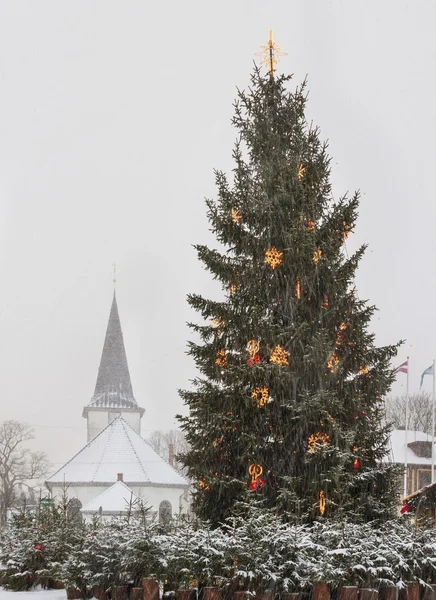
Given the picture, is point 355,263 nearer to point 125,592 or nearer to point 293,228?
point 293,228

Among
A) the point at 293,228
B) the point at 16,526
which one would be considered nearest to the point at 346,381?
the point at 293,228

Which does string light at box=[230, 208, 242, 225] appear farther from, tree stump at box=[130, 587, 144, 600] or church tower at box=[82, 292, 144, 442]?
church tower at box=[82, 292, 144, 442]

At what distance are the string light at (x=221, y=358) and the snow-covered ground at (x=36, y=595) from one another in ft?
17.8

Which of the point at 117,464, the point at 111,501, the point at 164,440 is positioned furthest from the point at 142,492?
the point at 164,440

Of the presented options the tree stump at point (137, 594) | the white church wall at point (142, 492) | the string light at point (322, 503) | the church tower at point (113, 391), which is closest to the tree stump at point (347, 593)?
the tree stump at point (137, 594)

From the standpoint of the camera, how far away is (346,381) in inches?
656

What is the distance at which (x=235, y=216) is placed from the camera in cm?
1739

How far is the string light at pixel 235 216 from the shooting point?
17.3 metres

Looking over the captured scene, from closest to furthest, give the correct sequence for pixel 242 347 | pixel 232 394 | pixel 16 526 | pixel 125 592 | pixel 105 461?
pixel 125 592 < pixel 232 394 < pixel 242 347 < pixel 16 526 < pixel 105 461

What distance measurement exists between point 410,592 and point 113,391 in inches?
2404

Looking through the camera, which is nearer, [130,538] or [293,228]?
[130,538]

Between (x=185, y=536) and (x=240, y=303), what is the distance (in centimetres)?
657

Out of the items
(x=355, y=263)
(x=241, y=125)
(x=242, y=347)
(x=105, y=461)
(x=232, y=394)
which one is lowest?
(x=105, y=461)

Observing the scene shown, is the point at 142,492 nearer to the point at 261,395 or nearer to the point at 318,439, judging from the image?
the point at 261,395
